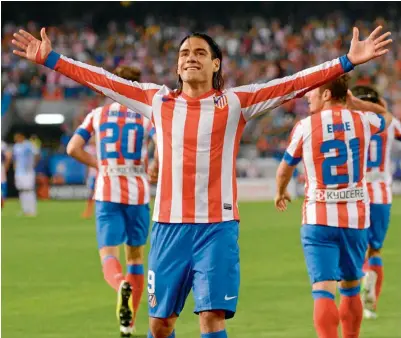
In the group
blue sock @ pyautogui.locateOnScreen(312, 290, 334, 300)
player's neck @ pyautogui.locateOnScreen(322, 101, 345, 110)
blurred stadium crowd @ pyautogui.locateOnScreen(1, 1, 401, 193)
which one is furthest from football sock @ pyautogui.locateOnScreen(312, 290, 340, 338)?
blurred stadium crowd @ pyautogui.locateOnScreen(1, 1, 401, 193)

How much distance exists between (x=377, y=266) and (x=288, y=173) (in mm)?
2584

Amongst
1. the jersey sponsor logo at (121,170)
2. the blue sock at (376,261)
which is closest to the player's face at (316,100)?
the jersey sponsor logo at (121,170)

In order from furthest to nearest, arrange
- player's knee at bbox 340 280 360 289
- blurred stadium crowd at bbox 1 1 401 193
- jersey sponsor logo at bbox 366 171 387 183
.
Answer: blurred stadium crowd at bbox 1 1 401 193 → jersey sponsor logo at bbox 366 171 387 183 → player's knee at bbox 340 280 360 289

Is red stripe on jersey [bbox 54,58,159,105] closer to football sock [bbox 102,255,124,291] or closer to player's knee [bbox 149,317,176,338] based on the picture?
player's knee [bbox 149,317,176,338]

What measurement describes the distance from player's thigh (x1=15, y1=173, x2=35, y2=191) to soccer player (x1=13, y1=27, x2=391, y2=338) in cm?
1923

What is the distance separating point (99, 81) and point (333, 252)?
2114 millimetres

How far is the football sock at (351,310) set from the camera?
738 cm

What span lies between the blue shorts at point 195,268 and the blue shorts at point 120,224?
128 inches

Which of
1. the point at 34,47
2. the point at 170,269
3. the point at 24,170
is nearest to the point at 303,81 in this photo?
the point at 170,269

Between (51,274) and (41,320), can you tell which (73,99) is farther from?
(41,320)

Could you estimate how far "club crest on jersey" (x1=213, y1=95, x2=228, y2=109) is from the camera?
592cm

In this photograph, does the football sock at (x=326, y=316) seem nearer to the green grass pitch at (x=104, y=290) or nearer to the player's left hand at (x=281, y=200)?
the player's left hand at (x=281, y=200)

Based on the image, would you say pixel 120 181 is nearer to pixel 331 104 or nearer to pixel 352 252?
pixel 331 104

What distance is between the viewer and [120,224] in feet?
29.9
